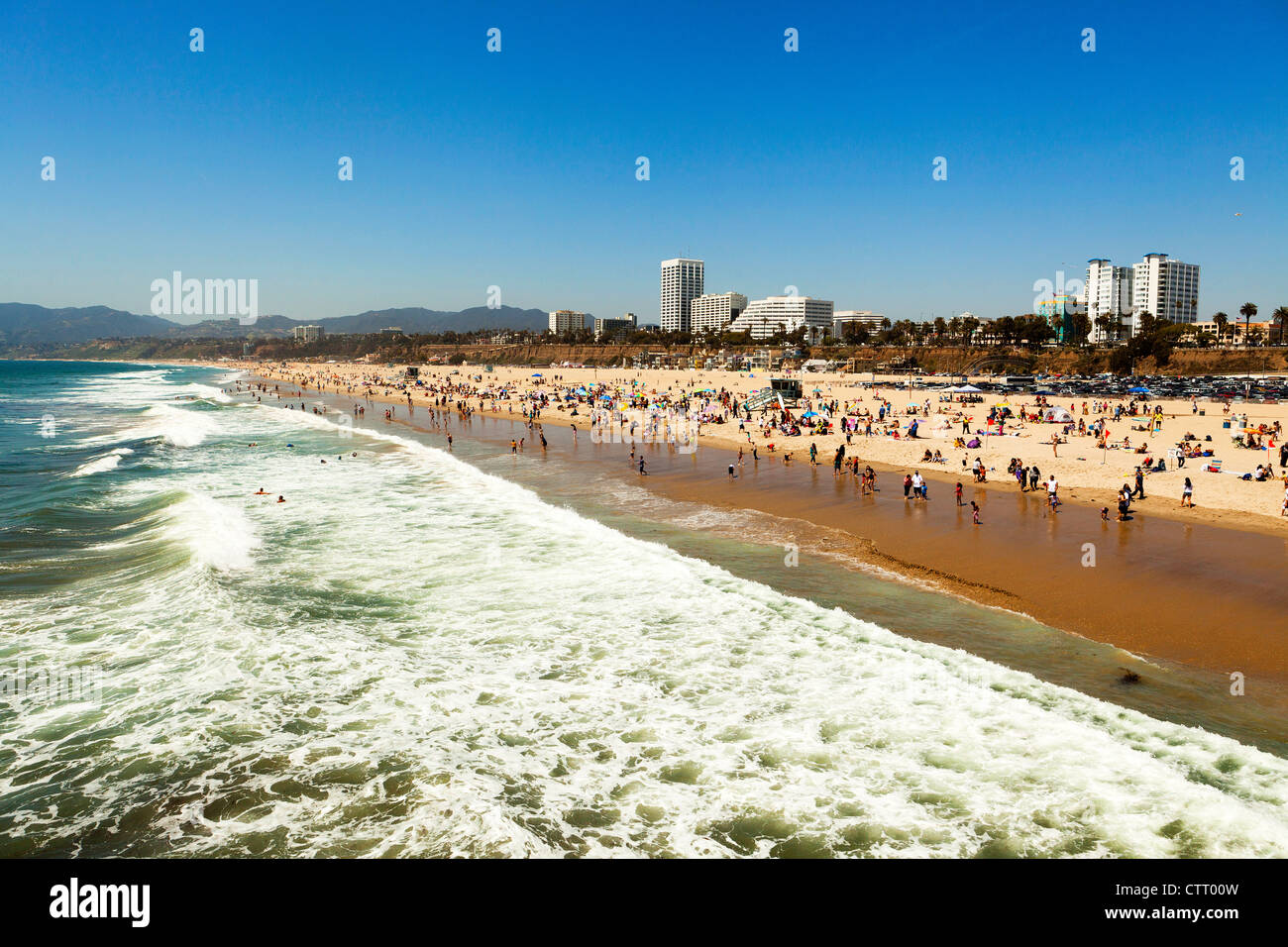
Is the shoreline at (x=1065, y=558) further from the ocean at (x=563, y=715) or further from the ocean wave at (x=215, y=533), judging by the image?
the ocean wave at (x=215, y=533)

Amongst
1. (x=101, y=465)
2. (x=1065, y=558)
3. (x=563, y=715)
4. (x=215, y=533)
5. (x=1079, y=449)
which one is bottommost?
(x=563, y=715)

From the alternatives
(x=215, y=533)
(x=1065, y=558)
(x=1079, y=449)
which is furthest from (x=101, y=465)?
(x=1079, y=449)

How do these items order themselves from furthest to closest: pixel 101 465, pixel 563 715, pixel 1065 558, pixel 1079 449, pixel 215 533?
pixel 1079 449 < pixel 101 465 < pixel 215 533 < pixel 1065 558 < pixel 563 715

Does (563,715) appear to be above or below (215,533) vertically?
below

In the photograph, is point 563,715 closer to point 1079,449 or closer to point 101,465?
point 1079,449

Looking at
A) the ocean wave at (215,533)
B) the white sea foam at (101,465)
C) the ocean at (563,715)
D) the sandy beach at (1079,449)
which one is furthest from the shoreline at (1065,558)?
the white sea foam at (101,465)
